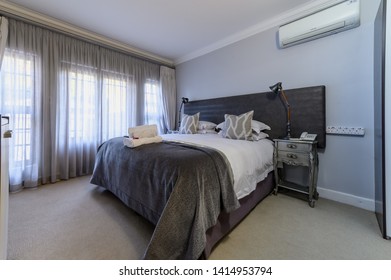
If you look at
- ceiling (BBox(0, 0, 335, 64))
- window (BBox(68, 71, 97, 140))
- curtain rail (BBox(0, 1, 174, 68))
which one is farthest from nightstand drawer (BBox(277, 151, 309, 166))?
curtain rail (BBox(0, 1, 174, 68))

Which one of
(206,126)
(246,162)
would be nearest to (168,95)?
(206,126)

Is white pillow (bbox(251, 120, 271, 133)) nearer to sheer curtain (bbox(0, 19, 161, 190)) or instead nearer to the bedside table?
the bedside table

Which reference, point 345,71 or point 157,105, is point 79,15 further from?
point 345,71

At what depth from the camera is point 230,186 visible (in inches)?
55.9

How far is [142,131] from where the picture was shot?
2.01 meters

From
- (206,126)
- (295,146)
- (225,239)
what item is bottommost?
(225,239)

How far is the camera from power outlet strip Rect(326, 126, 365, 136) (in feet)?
6.40

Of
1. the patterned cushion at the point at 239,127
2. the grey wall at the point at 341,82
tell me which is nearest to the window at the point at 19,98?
the patterned cushion at the point at 239,127

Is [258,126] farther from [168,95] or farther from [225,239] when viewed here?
[168,95]

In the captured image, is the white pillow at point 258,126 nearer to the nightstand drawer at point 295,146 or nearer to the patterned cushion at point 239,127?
the patterned cushion at point 239,127

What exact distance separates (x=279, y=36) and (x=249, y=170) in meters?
2.08

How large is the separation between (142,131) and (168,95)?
2.51m

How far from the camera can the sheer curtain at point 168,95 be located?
13.7 ft

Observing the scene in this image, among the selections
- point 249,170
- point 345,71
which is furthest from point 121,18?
point 345,71
